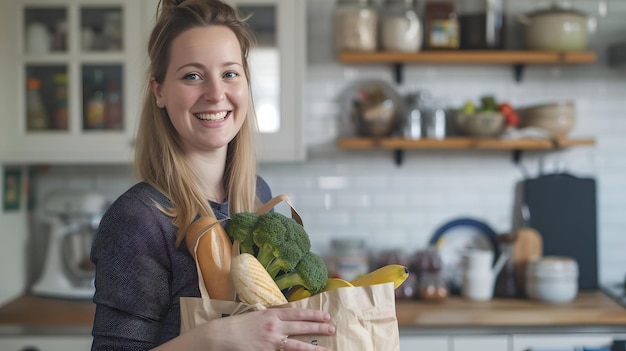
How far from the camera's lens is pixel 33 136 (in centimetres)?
307

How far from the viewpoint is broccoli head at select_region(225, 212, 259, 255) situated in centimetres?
118

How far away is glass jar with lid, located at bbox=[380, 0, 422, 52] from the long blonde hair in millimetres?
1831

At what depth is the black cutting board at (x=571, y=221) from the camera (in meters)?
3.29

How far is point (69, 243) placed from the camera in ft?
10.3

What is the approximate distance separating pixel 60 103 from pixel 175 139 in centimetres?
191

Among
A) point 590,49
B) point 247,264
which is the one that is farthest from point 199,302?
point 590,49

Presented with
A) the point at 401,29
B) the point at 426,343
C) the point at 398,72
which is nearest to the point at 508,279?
the point at 426,343

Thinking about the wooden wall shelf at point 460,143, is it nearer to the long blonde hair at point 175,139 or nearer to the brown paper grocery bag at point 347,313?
the long blonde hair at point 175,139

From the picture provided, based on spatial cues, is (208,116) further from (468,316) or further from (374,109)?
(374,109)

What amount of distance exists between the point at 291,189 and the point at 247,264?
7.72ft

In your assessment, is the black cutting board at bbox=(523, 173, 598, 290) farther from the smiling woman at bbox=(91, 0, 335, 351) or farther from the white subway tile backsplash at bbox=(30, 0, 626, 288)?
the smiling woman at bbox=(91, 0, 335, 351)

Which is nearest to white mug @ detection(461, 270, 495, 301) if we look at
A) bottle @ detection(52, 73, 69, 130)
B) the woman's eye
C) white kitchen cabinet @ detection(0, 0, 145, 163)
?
white kitchen cabinet @ detection(0, 0, 145, 163)

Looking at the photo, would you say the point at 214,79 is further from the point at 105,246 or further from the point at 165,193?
the point at 105,246

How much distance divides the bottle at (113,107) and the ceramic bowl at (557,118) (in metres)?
1.80
